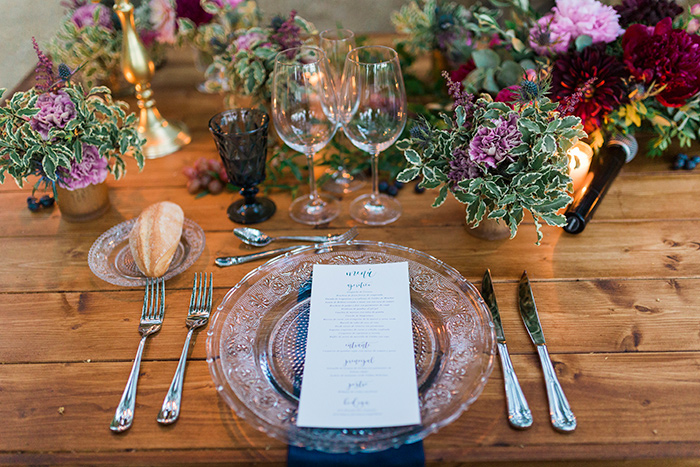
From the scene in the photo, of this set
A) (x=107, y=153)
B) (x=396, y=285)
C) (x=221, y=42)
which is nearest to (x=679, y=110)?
(x=396, y=285)

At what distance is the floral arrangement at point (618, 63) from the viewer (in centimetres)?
109

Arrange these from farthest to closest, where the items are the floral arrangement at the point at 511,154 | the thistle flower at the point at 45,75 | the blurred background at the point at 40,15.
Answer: the blurred background at the point at 40,15
the thistle flower at the point at 45,75
the floral arrangement at the point at 511,154

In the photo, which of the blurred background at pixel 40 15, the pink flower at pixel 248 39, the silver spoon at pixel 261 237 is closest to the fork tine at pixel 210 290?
the silver spoon at pixel 261 237

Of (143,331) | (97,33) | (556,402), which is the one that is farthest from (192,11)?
(556,402)

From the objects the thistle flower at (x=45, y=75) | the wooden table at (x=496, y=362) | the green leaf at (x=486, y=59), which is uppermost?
the thistle flower at (x=45, y=75)

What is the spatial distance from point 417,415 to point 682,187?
0.96 meters

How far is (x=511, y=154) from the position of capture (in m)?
0.91

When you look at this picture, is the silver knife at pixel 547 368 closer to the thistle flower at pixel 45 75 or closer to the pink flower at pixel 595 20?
the pink flower at pixel 595 20

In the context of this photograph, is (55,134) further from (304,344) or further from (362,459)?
(362,459)

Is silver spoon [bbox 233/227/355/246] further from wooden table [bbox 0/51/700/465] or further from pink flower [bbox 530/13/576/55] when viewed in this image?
pink flower [bbox 530/13/576/55]

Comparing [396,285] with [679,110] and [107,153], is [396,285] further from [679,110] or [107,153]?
[679,110]

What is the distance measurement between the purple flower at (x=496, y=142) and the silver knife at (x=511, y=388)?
25cm

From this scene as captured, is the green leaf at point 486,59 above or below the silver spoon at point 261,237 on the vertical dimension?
above

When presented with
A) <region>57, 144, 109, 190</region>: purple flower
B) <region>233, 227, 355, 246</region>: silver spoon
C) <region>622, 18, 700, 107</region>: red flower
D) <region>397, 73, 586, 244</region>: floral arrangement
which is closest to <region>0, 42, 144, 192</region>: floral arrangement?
<region>57, 144, 109, 190</region>: purple flower
